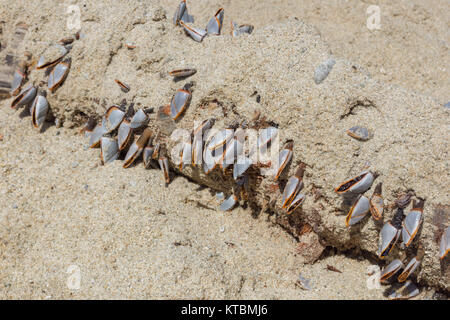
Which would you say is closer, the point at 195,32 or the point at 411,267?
the point at 411,267

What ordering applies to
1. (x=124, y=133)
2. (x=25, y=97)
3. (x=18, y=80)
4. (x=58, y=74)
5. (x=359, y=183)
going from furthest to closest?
(x=18, y=80) < (x=25, y=97) < (x=58, y=74) < (x=124, y=133) < (x=359, y=183)

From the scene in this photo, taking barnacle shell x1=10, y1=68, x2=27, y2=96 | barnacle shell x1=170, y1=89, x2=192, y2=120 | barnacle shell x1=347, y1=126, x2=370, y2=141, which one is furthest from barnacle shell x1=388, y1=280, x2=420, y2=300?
barnacle shell x1=10, y1=68, x2=27, y2=96

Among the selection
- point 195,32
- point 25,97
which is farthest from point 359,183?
point 25,97

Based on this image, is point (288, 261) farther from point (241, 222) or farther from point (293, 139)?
point (293, 139)

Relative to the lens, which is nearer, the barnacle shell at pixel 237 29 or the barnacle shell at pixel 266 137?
the barnacle shell at pixel 266 137

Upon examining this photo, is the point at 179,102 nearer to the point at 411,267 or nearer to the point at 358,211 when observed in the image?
the point at 358,211

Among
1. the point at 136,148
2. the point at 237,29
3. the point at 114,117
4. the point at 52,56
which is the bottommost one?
the point at 136,148

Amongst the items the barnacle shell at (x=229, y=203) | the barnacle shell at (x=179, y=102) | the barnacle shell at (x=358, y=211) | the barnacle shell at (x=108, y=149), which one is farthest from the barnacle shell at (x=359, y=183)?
the barnacle shell at (x=108, y=149)

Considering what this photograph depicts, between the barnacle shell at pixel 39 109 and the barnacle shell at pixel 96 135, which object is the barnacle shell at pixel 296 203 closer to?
the barnacle shell at pixel 96 135

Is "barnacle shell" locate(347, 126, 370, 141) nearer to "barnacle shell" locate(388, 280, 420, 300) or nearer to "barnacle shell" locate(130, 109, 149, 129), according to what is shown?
"barnacle shell" locate(388, 280, 420, 300)
